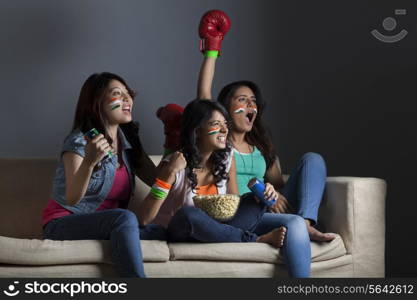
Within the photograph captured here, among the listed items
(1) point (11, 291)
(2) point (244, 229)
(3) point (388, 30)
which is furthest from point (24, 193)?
(3) point (388, 30)

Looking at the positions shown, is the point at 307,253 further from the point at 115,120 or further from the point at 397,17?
the point at 397,17

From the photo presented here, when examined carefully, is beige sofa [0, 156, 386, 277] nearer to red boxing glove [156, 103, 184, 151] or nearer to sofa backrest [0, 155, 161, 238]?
sofa backrest [0, 155, 161, 238]

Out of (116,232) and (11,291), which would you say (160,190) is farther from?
(11,291)

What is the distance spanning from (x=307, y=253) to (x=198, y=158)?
1.70ft

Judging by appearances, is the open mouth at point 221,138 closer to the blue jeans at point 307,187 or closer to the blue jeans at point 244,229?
the blue jeans at point 244,229

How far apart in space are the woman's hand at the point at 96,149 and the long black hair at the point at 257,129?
78cm

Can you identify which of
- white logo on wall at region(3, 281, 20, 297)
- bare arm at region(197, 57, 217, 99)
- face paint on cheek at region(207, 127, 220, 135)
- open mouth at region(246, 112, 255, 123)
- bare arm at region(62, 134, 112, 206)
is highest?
bare arm at region(197, 57, 217, 99)

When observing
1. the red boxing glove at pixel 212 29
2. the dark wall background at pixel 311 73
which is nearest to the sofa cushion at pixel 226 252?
the red boxing glove at pixel 212 29

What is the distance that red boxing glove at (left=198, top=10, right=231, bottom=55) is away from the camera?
10.3 feet

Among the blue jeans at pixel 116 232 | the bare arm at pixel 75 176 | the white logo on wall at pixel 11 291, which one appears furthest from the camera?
the bare arm at pixel 75 176

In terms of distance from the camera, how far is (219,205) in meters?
2.61

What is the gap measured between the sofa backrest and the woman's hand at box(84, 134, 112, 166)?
63 centimetres

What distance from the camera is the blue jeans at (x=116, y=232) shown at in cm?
240

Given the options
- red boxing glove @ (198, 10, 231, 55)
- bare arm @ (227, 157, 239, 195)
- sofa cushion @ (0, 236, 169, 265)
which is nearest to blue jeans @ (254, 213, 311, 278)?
bare arm @ (227, 157, 239, 195)
